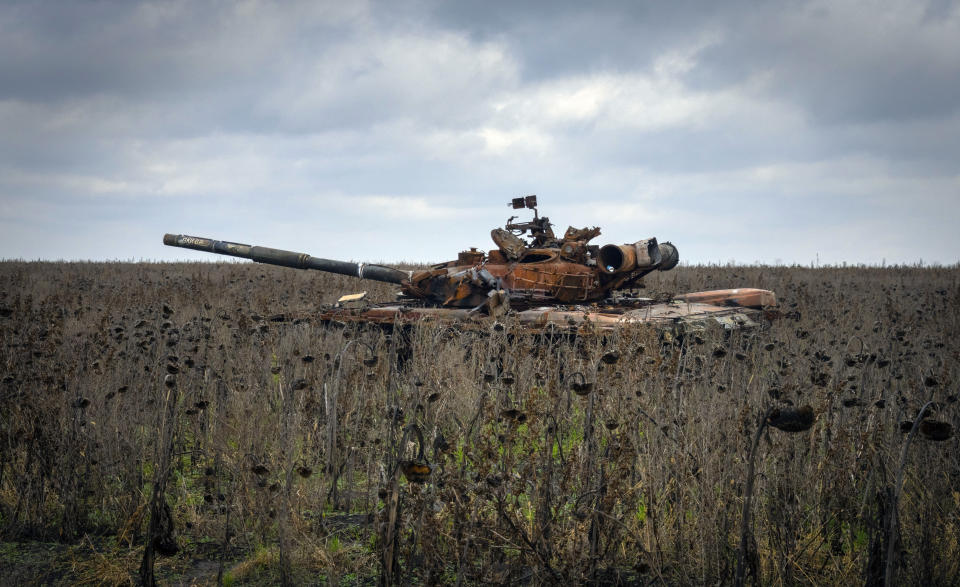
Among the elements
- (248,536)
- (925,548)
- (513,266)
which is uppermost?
(513,266)

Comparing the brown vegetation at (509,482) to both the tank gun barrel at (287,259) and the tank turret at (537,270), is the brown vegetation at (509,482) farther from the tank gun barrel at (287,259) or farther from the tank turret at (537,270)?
the tank gun barrel at (287,259)

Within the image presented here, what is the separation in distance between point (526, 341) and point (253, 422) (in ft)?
8.23

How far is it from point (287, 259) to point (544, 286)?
4.73 metres

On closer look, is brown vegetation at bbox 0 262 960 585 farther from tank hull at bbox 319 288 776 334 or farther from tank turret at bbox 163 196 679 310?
tank turret at bbox 163 196 679 310

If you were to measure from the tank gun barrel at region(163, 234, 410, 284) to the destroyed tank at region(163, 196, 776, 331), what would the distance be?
0.63 m

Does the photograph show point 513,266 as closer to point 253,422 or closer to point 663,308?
point 663,308

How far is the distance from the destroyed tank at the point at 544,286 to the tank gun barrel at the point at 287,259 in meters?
0.63

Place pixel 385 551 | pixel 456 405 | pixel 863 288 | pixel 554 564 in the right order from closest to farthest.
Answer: pixel 385 551, pixel 554 564, pixel 456 405, pixel 863 288

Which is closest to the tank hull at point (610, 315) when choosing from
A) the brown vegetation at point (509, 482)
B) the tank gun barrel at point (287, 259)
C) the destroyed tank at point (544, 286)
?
the destroyed tank at point (544, 286)

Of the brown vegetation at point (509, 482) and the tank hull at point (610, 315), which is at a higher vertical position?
the tank hull at point (610, 315)

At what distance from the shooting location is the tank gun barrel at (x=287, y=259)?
10078 mm

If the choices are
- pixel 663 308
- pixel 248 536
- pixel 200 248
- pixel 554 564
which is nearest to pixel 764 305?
pixel 663 308

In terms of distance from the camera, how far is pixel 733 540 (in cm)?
315

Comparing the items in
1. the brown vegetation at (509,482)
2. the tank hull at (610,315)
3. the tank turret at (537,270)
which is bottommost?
the brown vegetation at (509,482)
